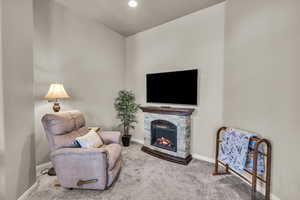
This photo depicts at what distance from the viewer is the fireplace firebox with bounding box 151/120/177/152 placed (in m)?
2.90

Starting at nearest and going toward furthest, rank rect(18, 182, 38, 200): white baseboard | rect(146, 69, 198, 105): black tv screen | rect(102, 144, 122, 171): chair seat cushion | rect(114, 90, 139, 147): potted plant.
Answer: rect(18, 182, 38, 200): white baseboard → rect(102, 144, 122, 171): chair seat cushion → rect(146, 69, 198, 105): black tv screen → rect(114, 90, 139, 147): potted plant

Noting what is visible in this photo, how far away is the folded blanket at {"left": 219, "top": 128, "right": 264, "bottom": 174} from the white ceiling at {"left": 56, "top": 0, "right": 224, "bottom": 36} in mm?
2344

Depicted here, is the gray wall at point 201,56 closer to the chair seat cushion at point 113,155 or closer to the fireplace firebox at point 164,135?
the fireplace firebox at point 164,135

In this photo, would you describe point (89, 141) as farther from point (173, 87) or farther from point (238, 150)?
point (238, 150)

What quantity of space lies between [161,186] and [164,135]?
1.22 m

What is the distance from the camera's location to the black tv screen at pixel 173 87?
9.05 feet

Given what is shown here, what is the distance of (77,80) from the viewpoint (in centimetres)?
291

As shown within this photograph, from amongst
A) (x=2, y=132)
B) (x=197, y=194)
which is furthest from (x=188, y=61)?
(x=2, y=132)

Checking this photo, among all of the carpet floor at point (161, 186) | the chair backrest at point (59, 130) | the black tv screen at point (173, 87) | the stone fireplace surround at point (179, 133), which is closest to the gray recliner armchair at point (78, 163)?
the chair backrest at point (59, 130)

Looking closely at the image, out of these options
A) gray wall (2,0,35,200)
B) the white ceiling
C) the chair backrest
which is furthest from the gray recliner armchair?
the white ceiling

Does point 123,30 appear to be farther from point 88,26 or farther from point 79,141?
point 79,141

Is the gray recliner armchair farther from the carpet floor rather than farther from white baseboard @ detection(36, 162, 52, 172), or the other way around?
white baseboard @ detection(36, 162, 52, 172)

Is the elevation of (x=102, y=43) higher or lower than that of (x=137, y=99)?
higher

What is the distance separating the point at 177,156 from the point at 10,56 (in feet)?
9.76
